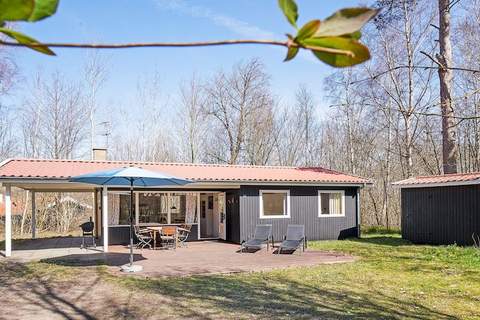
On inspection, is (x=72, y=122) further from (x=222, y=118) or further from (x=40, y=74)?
(x=222, y=118)

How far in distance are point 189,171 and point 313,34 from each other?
56.2 feet

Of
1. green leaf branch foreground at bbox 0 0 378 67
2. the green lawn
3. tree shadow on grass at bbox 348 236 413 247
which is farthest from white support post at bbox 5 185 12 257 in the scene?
green leaf branch foreground at bbox 0 0 378 67

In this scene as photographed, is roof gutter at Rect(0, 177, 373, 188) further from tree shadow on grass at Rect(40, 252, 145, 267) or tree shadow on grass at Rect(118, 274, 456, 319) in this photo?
tree shadow on grass at Rect(118, 274, 456, 319)

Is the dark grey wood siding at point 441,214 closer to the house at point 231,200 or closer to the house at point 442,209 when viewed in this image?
the house at point 442,209

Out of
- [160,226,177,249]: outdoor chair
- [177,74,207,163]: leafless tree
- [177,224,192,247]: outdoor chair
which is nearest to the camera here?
[160,226,177,249]: outdoor chair

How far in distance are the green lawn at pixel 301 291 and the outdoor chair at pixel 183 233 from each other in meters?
5.41

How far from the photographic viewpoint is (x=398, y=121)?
Answer: 2531cm

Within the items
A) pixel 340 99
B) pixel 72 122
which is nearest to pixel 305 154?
pixel 340 99

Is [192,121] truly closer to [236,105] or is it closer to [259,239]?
[236,105]

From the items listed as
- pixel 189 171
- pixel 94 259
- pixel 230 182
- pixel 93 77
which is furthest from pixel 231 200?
pixel 93 77

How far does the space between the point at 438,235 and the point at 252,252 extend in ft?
21.0

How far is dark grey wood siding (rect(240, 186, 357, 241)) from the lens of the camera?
16.8 meters

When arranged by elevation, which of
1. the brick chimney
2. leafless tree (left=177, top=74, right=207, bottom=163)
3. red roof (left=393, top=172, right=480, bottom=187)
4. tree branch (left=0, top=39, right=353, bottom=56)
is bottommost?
red roof (left=393, top=172, right=480, bottom=187)

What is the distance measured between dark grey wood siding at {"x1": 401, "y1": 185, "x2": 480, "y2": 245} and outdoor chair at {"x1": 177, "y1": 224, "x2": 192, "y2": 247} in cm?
791
